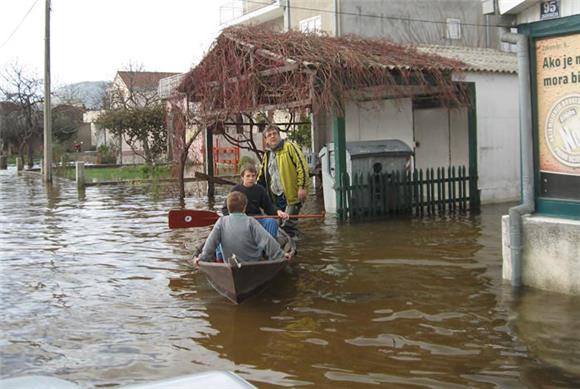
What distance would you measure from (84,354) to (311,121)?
17.5m

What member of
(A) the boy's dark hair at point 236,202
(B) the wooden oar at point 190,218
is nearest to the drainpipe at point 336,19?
(B) the wooden oar at point 190,218

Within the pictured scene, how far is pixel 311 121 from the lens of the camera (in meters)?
23.3

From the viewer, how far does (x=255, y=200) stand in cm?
997

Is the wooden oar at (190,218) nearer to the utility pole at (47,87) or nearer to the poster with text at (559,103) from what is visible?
the poster with text at (559,103)

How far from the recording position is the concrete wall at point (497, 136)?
16.7 metres

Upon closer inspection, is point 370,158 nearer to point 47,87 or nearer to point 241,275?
point 241,275

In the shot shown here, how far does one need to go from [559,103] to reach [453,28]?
22539mm

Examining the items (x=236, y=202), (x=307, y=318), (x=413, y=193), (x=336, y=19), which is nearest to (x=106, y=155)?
(x=336, y=19)

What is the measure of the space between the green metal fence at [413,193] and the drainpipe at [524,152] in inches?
257

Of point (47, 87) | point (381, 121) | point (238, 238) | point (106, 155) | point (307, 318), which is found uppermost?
point (47, 87)

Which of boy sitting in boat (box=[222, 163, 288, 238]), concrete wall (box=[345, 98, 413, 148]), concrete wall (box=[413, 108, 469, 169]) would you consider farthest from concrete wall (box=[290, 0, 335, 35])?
boy sitting in boat (box=[222, 163, 288, 238])

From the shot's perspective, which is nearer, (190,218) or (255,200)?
(255,200)

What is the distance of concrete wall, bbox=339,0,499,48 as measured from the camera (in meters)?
26.9

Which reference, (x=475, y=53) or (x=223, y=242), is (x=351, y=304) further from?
(x=475, y=53)
